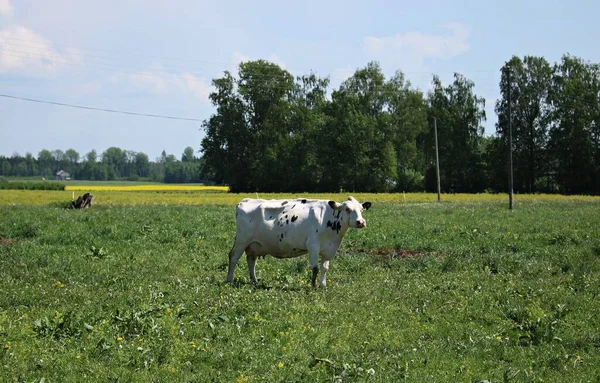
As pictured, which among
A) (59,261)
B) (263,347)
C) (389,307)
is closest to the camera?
(263,347)

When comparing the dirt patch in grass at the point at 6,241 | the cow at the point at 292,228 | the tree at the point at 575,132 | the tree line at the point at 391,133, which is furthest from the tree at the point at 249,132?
the cow at the point at 292,228

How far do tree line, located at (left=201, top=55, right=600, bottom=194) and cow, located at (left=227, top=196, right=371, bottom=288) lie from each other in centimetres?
8124

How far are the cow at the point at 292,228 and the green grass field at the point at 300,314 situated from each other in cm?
77

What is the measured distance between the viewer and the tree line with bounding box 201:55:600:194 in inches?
3703

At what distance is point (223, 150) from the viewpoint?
104 m

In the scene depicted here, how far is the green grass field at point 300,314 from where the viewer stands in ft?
29.8

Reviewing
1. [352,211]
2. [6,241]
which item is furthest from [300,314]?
[6,241]

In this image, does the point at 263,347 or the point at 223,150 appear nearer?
the point at 263,347

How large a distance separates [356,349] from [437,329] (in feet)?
6.43

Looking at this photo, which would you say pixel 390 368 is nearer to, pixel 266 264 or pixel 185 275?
pixel 185 275

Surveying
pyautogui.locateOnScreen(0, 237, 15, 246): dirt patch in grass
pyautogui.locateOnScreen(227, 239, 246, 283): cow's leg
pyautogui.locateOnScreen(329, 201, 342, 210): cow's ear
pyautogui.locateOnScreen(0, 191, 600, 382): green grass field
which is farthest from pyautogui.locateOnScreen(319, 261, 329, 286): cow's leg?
pyautogui.locateOnScreen(0, 237, 15, 246): dirt patch in grass

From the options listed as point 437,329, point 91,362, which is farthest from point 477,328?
point 91,362

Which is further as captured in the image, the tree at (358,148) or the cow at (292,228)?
the tree at (358,148)

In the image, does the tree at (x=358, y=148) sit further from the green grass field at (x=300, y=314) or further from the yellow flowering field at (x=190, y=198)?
the green grass field at (x=300, y=314)
